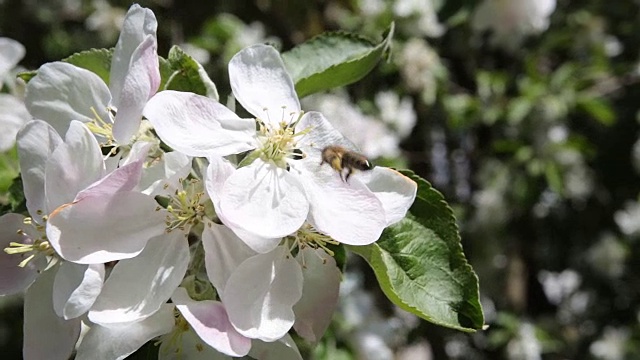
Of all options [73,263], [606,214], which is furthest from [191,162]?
[606,214]

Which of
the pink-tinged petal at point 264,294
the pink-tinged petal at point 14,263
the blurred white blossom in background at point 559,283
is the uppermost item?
the pink-tinged petal at point 264,294

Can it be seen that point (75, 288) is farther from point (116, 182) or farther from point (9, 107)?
point (9, 107)

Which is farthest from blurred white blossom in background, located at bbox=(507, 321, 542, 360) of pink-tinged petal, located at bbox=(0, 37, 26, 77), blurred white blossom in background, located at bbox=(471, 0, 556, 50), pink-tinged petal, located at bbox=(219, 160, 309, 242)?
pink-tinged petal, located at bbox=(219, 160, 309, 242)

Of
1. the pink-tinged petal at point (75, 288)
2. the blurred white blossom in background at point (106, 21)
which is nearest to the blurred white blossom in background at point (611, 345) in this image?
the blurred white blossom in background at point (106, 21)

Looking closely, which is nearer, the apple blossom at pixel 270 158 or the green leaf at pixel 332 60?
the apple blossom at pixel 270 158

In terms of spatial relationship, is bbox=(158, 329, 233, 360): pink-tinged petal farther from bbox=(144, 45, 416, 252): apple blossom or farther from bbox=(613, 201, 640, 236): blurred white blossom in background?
bbox=(613, 201, 640, 236): blurred white blossom in background

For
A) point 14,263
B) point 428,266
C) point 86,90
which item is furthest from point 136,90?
point 428,266

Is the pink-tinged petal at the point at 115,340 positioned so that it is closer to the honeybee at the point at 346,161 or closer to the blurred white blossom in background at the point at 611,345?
the honeybee at the point at 346,161
